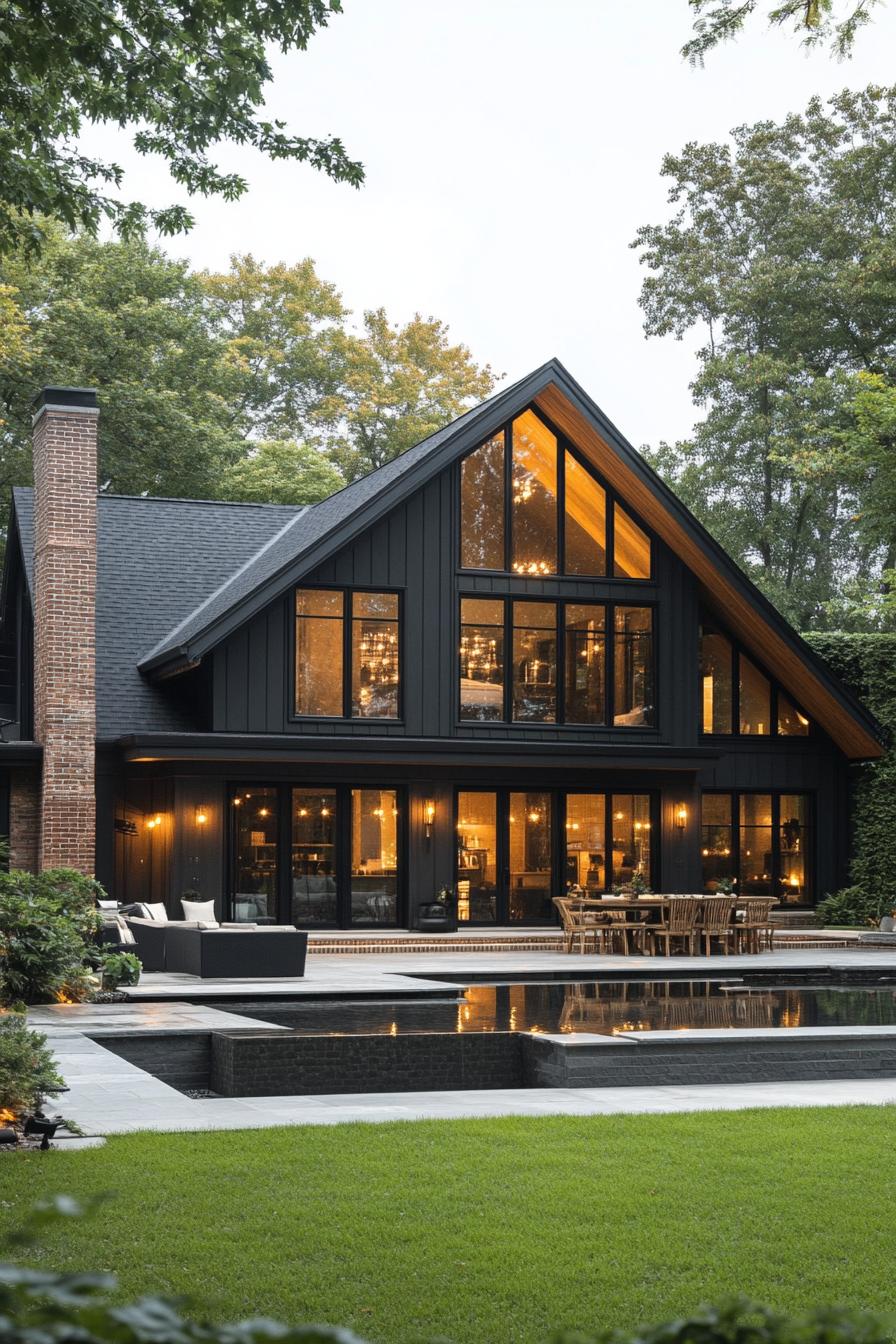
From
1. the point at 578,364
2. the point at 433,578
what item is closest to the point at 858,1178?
the point at 433,578

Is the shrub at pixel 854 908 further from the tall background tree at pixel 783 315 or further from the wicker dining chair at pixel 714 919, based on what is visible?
the tall background tree at pixel 783 315

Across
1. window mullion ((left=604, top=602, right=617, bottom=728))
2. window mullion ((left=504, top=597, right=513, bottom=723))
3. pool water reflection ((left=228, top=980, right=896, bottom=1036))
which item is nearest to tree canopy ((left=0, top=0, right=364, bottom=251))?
pool water reflection ((left=228, top=980, right=896, bottom=1036))

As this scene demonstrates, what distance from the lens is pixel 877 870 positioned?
86.2ft

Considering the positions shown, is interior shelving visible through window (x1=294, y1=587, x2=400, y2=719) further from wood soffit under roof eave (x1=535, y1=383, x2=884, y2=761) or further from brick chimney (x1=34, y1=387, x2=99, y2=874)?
wood soffit under roof eave (x1=535, y1=383, x2=884, y2=761)

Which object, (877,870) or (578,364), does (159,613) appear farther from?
(578,364)

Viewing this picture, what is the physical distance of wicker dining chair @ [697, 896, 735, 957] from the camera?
71.4 ft

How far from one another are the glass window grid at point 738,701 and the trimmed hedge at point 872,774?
3.34ft

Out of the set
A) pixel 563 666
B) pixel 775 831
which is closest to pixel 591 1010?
pixel 563 666

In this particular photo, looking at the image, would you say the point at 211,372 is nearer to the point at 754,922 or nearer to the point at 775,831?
the point at 775,831

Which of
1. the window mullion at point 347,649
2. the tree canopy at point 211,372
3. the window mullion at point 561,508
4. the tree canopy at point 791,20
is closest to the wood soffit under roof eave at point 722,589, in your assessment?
the window mullion at point 561,508

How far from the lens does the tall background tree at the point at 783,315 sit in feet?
122

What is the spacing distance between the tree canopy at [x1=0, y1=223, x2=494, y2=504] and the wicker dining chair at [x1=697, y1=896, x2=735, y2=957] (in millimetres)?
17391

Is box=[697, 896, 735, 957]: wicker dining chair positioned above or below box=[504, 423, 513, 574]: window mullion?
below

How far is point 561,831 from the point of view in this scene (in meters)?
24.7
